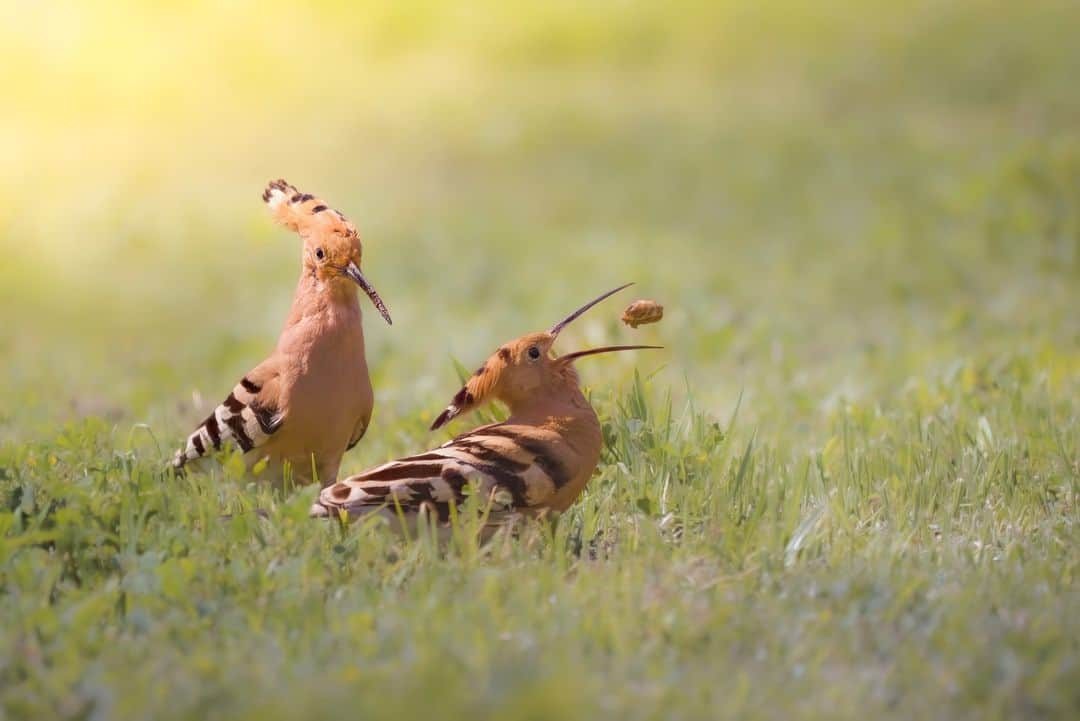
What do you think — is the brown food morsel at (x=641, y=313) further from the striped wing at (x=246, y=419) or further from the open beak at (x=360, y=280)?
the striped wing at (x=246, y=419)

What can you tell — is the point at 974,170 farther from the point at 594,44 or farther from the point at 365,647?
the point at 365,647

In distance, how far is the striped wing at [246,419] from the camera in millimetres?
4934

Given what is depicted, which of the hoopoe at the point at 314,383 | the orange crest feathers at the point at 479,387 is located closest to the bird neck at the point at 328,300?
the hoopoe at the point at 314,383

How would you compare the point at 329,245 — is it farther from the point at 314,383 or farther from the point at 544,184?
the point at 544,184

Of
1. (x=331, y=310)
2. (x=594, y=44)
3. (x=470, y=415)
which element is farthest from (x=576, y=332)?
(x=594, y=44)

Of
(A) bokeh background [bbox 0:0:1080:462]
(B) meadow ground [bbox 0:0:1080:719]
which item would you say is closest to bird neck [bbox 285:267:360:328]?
(B) meadow ground [bbox 0:0:1080:719]

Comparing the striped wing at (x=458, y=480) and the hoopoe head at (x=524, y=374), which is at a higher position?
the hoopoe head at (x=524, y=374)

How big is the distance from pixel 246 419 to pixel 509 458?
104 cm

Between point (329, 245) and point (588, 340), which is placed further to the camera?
point (588, 340)

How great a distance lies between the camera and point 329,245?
16.2ft

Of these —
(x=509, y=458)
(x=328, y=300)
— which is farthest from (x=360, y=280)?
(x=509, y=458)

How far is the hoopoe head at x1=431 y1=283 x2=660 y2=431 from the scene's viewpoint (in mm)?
4668

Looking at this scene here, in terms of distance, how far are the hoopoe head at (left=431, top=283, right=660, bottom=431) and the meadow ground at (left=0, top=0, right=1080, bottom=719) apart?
1.36ft

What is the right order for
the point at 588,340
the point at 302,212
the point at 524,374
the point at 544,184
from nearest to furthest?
the point at 524,374, the point at 302,212, the point at 588,340, the point at 544,184
